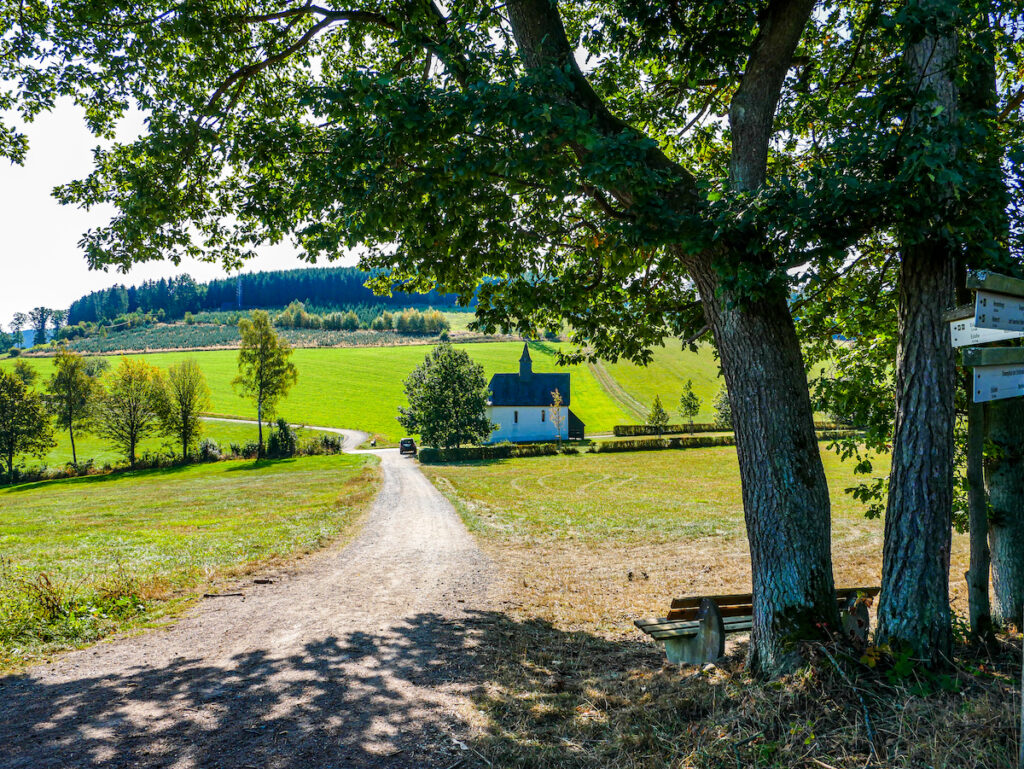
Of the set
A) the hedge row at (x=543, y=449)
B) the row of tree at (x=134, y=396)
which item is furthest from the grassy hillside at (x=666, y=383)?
the row of tree at (x=134, y=396)

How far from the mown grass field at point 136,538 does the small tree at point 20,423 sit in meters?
6.94

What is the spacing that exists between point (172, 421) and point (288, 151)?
171ft

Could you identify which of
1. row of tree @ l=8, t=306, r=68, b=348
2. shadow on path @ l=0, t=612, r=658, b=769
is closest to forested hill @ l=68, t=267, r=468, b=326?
row of tree @ l=8, t=306, r=68, b=348

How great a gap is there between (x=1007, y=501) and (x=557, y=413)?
60.0m

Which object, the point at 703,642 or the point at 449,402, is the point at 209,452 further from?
the point at 703,642

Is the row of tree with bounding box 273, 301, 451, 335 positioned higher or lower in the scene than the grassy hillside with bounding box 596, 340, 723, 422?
higher

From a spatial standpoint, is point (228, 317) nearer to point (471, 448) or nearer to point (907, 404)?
point (471, 448)

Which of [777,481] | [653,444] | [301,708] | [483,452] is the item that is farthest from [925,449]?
[653,444]

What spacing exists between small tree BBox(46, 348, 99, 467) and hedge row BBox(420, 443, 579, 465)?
30.5 meters

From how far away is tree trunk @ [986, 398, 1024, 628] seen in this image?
6.06m

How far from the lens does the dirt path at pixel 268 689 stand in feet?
13.2

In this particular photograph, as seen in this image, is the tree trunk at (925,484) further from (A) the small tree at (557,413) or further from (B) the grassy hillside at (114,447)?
(A) the small tree at (557,413)

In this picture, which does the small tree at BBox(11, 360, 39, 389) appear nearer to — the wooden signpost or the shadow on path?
the shadow on path

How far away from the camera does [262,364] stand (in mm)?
51625
